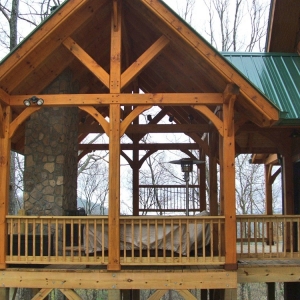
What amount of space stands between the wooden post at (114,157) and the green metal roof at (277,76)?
288cm

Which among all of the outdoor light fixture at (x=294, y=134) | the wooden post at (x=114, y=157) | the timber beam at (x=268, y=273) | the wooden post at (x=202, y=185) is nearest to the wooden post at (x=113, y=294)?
the wooden post at (x=114, y=157)

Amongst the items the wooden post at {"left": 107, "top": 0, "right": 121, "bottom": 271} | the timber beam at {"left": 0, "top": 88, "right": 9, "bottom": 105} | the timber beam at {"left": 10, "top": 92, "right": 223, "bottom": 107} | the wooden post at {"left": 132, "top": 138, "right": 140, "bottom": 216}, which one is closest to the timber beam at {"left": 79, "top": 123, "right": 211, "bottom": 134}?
the wooden post at {"left": 132, "top": 138, "right": 140, "bottom": 216}

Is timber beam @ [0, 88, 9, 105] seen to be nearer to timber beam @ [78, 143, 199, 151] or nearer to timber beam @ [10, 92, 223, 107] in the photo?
timber beam @ [10, 92, 223, 107]

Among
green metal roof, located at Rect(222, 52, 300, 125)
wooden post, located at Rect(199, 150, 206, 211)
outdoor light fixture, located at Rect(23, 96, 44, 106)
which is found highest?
green metal roof, located at Rect(222, 52, 300, 125)

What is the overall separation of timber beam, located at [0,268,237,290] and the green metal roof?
11.3 ft

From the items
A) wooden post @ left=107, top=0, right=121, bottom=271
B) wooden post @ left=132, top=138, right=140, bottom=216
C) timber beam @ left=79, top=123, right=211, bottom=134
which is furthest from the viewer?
wooden post @ left=132, top=138, right=140, bottom=216

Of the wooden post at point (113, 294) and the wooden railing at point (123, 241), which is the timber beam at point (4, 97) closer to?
the wooden railing at point (123, 241)

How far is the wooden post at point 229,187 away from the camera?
7.05 m

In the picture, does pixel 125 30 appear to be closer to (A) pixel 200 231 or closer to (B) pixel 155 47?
(B) pixel 155 47

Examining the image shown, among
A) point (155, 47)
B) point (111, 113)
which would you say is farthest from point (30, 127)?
point (155, 47)

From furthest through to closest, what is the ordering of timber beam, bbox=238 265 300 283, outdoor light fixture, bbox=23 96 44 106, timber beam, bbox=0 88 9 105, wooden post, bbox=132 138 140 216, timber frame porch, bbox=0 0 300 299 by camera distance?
wooden post, bbox=132 138 140 216, timber beam, bbox=238 265 300 283, outdoor light fixture, bbox=23 96 44 106, timber beam, bbox=0 88 9 105, timber frame porch, bbox=0 0 300 299

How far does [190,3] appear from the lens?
2314 cm

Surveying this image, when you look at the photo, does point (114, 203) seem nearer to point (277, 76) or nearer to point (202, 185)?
point (277, 76)

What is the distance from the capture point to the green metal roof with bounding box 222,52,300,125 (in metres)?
9.12
